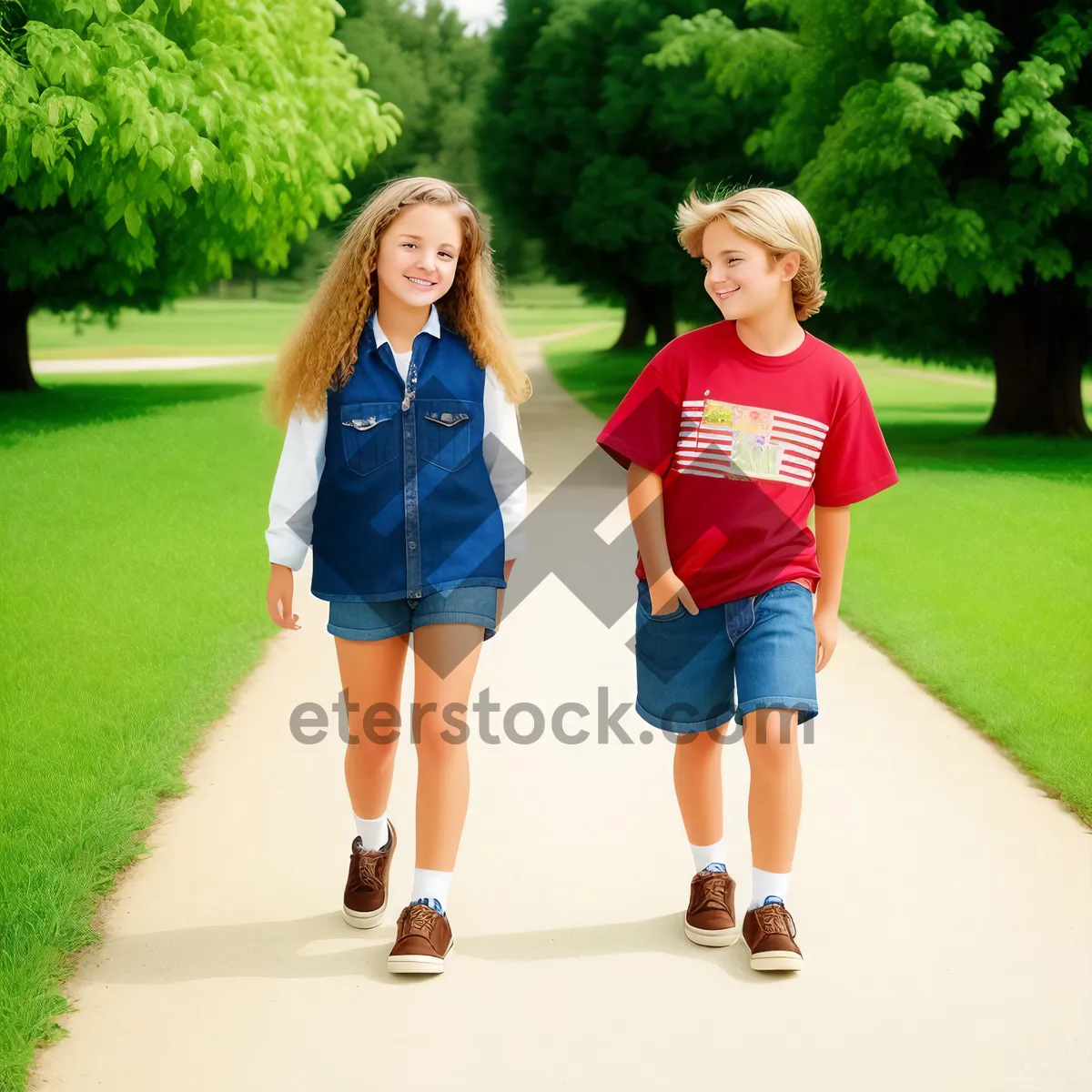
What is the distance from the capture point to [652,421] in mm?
3383

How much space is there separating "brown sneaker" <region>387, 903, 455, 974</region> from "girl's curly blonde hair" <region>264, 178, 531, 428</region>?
1.23 m

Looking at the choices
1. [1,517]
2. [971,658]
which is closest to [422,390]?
[971,658]

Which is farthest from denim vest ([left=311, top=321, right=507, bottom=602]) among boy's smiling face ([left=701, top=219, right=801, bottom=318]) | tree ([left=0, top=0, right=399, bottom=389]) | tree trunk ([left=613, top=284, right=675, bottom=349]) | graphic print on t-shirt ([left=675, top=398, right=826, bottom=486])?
tree trunk ([left=613, top=284, right=675, bottom=349])

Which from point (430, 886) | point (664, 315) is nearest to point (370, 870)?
point (430, 886)

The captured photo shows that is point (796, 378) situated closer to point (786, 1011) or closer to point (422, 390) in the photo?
point (422, 390)

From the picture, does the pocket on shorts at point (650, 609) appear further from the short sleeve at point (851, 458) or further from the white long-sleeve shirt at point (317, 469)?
the short sleeve at point (851, 458)

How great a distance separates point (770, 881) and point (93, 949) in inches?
65.8

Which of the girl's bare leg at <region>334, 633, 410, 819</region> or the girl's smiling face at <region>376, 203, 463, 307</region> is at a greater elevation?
the girl's smiling face at <region>376, 203, 463, 307</region>

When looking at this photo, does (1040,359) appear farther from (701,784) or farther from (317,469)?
(317,469)

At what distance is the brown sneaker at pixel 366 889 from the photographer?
3.59m

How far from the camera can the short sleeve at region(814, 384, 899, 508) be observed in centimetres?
340

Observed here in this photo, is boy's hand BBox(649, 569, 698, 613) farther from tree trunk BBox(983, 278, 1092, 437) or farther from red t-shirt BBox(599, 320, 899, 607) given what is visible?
tree trunk BBox(983, 278, 1092, 437)

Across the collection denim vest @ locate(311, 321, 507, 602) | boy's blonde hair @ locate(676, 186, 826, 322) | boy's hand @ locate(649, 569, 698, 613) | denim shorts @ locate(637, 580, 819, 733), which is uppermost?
boy's blonde hair @ locate(676, 186, 826, 322)

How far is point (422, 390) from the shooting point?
3398 millimetres
